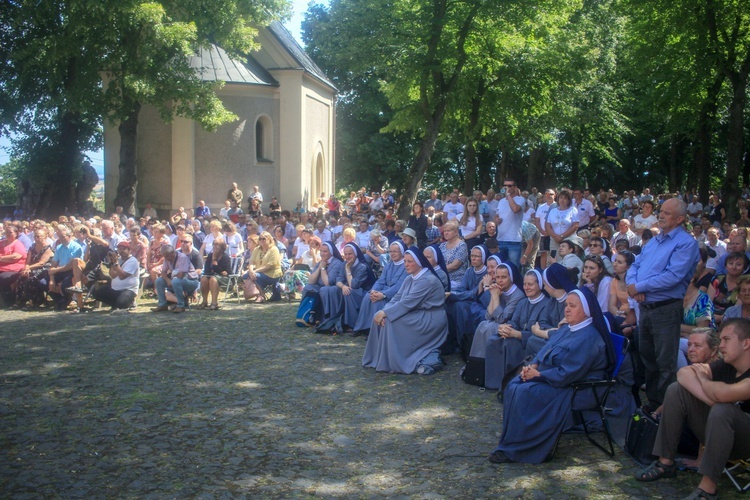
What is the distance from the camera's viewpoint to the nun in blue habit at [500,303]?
8.44 metres

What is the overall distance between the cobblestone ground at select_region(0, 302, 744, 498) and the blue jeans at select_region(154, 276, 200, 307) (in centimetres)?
287

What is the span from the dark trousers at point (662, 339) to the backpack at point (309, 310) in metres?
6.02

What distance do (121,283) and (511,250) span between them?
7230mm

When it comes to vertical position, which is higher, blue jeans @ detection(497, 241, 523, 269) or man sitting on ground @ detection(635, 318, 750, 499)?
blue jeans @ detection(497, 241, 523, 269)

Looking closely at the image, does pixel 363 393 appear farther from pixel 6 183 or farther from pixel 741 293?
pixel 6 183

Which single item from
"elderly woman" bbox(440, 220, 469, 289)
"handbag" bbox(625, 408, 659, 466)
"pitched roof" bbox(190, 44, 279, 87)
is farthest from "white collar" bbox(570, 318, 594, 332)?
"pitched roof" bbox(190, 44, 279, 87)

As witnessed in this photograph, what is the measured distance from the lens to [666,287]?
6.60 meters

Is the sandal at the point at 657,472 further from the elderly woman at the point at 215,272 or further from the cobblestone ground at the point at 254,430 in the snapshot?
the elderly woman at the point at 215,272

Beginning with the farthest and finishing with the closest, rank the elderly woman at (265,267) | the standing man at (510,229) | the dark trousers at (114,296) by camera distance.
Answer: the elderly woman at (265,267) → the dark trousers at (114,296) → the standing man at (510,229)

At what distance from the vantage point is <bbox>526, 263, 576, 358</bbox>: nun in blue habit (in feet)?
24.6

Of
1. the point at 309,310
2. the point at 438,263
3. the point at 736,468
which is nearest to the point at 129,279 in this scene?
the point at 309,310

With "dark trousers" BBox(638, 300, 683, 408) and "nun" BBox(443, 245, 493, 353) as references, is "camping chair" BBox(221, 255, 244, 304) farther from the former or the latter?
"dark trousers" BBox(638, 300, 683, 408)

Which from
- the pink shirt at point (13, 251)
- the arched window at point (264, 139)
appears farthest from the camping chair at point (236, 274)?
the arched window at point (264, 139)

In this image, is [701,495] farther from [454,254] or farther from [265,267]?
[265,267]
